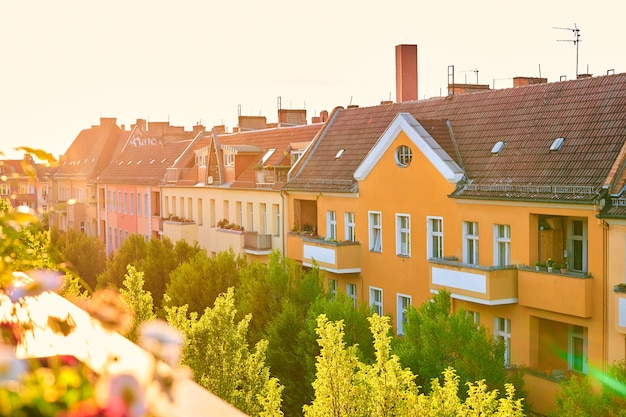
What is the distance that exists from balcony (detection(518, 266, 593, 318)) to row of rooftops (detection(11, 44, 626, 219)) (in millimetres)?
2159

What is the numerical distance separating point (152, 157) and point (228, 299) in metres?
47.8

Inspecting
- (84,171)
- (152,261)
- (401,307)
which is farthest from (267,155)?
(84,171)

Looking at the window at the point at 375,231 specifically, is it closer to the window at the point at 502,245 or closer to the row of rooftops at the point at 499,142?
the row of rooftops at the point at 499,142

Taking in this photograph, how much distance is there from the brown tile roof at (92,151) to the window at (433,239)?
52.8 metres

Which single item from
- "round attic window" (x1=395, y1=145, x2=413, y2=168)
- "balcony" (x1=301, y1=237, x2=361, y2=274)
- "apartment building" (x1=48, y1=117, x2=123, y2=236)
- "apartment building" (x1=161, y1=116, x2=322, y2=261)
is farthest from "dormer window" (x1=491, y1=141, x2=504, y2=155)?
"apartment building" (x1=48, y1=117, x2=123, y2=236)

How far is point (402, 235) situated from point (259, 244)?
37.7 feet

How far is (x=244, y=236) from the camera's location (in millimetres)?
44969

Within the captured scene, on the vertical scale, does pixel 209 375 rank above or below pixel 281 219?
below

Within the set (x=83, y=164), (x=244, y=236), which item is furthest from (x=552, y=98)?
(x=83, y=164)

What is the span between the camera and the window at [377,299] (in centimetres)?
3486

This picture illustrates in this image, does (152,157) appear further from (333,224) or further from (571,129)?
(571,129)

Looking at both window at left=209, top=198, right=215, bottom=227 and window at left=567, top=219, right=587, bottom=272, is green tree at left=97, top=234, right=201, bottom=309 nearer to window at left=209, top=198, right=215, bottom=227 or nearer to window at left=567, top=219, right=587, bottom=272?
window at left=209, top=198, right=215, bottom=227

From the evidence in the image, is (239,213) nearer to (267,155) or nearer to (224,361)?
(267,155)

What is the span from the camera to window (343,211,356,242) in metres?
36.8
